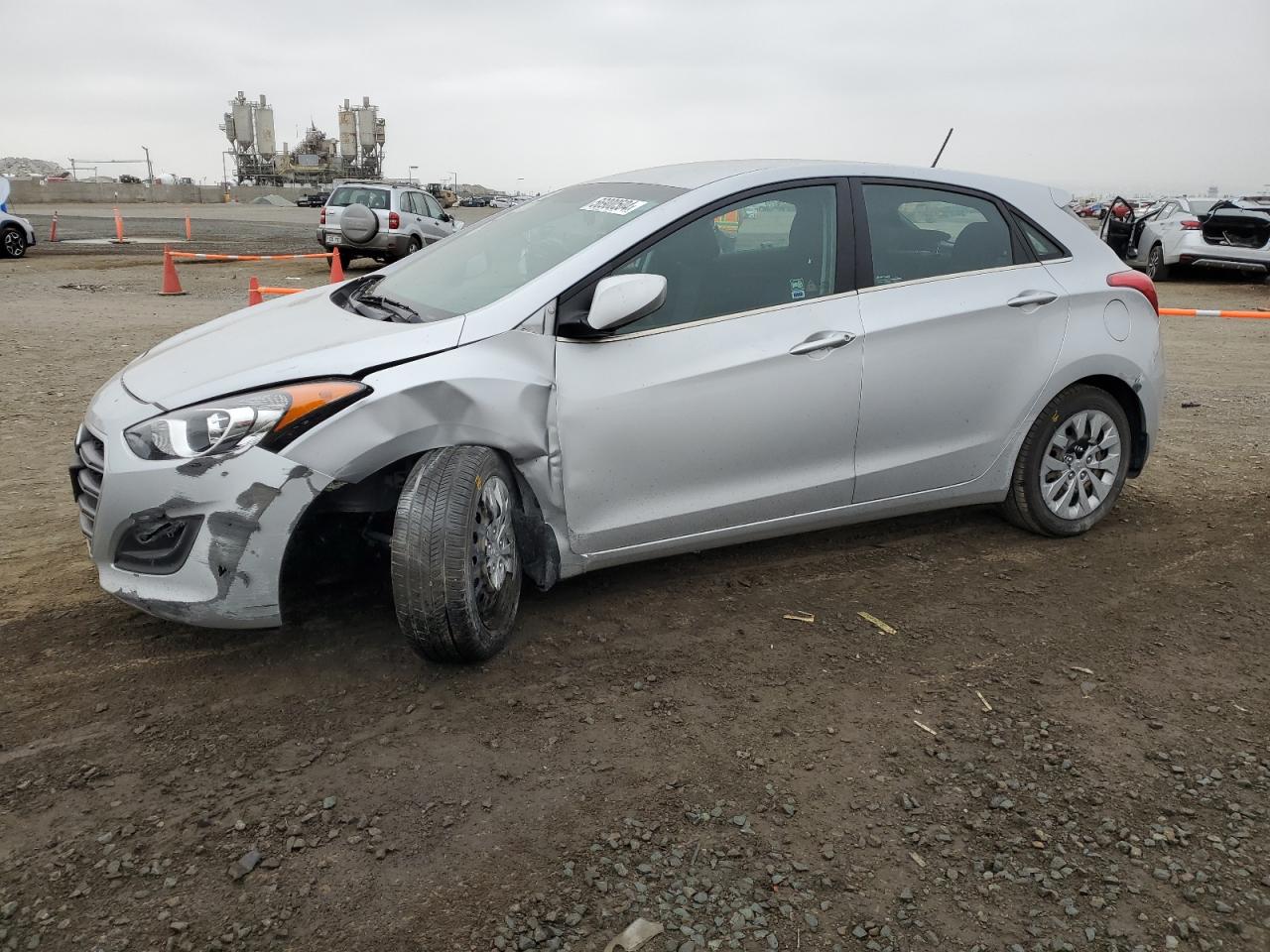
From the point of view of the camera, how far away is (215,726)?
3.05 m

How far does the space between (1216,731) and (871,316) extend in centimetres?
185

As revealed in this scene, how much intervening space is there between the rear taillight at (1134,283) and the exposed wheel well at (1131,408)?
39 cm

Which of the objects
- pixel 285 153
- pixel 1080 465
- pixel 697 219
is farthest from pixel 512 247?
pixel 285 153

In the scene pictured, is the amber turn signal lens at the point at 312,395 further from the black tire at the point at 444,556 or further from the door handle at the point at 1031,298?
the door handle at the point at 1031,298

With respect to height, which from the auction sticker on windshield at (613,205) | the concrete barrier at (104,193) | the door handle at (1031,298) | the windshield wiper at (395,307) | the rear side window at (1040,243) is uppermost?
the concrete barrier at (104,193)

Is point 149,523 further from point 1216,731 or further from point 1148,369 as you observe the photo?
point 1148,369

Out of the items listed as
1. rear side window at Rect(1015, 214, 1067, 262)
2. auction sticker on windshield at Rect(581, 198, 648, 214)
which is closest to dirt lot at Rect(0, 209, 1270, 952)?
rear side window at Rect(1015, 214, 1067, 262)

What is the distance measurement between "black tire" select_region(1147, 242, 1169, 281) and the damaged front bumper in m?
17.6

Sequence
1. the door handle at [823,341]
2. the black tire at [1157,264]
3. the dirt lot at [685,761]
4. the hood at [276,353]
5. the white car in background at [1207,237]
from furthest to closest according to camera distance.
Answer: the black tire at [1157,264]
the white car in background at [1207,237]
the door handle at [823,341]
the hood at [276,353]
the dirt lot at [685,761]

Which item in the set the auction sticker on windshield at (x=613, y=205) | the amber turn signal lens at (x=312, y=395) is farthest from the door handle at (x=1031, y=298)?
the amber turn signal lens at (x=312, y=395)

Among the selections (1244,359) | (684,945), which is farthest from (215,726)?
(1244,359)

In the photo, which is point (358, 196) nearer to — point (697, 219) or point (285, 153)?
point (697, 219)

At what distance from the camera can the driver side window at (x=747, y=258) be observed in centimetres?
370

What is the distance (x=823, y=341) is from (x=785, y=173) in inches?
28.7
